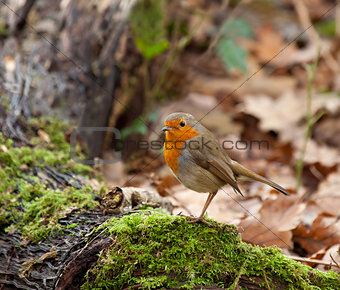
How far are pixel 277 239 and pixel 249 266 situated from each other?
3.41 ft

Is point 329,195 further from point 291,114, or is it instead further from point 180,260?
point 180,260

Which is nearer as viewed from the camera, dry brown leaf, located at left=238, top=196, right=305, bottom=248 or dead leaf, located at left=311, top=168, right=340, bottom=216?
dry brown leaf, located at left=238, top=196, right=305, bottom=248

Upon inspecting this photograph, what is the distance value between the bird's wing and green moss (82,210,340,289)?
0.70m

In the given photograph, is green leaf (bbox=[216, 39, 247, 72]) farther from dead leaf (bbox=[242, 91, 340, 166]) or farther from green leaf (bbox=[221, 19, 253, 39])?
dead leaf (bbox=[242, 91, 340, 166])

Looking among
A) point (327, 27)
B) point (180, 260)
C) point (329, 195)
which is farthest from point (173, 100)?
point (327, 27)

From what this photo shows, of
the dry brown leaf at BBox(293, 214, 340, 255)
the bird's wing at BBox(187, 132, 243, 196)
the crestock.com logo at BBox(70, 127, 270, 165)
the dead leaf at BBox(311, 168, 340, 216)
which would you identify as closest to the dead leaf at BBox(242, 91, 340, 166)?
the crestock.com logo at BBox(70, 127, 270, 165)

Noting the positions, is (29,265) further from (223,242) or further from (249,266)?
(249,266)

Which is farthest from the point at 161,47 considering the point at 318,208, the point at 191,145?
the point at 318,208

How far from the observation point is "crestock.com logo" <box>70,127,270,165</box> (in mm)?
3111

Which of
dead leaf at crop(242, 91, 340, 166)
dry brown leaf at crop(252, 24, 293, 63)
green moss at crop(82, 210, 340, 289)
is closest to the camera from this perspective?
green moss at crop(82, 210, 340, 289)

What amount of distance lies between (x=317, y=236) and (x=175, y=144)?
1.61 m

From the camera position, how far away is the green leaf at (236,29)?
22.7 feet

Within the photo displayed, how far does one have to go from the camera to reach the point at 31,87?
443 cm

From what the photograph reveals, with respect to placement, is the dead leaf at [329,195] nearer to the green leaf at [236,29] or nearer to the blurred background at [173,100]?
the blurred background at [173,100]
